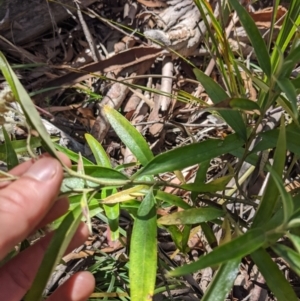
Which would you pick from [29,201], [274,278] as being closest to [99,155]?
[29,201]

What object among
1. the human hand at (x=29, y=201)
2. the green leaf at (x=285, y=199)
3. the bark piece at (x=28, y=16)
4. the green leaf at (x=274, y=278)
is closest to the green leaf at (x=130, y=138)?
the human hand at (x=29, y=201)

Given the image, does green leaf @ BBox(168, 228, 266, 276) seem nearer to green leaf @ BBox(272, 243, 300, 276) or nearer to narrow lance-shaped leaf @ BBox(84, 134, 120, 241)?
green leaf @ BBox(272, 243, 300, 276)

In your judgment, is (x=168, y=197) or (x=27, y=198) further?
(x=168, y=197)

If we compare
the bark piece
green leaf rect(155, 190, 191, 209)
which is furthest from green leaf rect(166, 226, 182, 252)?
the bark piece

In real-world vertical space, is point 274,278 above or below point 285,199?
below

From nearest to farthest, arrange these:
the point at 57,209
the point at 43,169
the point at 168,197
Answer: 1. the point at 43,169
2. the point at 57,209
3. the point at 168,197

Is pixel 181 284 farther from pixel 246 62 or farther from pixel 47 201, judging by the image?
pixel 246 62

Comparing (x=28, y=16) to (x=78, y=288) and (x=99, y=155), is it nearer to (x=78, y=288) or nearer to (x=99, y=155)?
(x=99, y=155)
